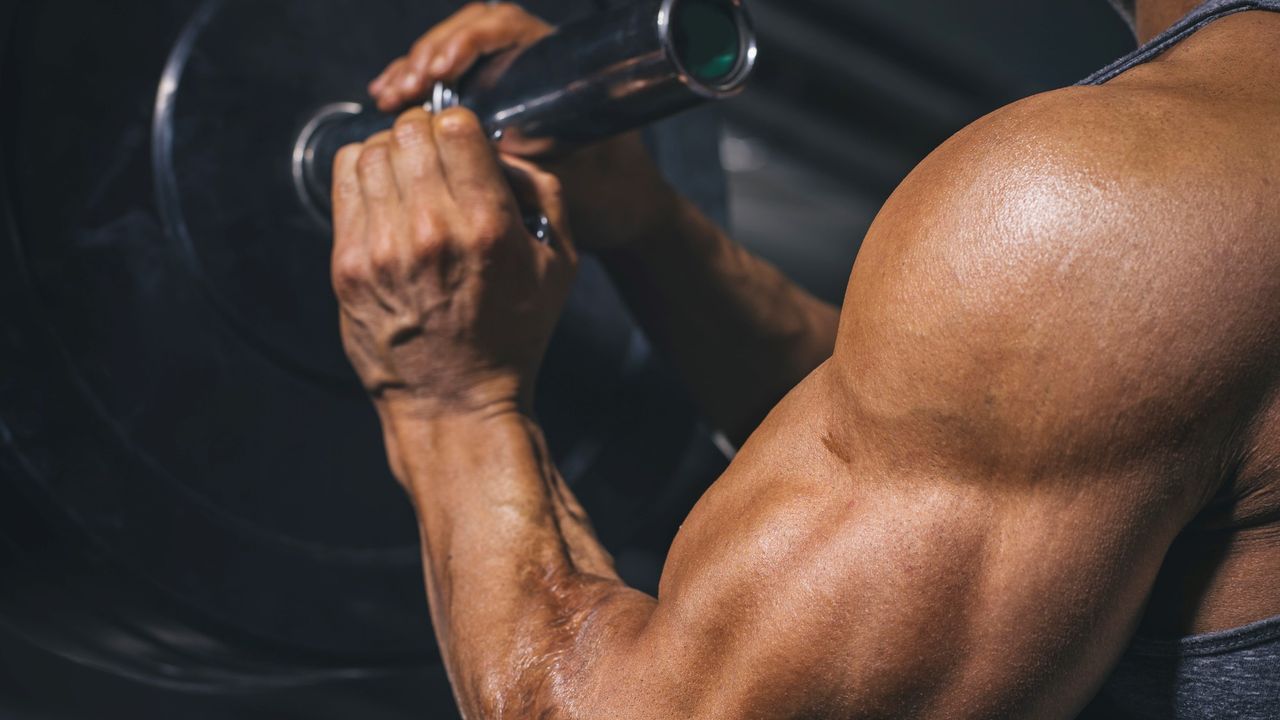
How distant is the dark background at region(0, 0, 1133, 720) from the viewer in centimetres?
164

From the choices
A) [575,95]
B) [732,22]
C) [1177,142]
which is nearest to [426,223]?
[575,95]

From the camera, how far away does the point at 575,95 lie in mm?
777

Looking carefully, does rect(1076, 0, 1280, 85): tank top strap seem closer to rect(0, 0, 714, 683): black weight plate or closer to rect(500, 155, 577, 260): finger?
rect(500, 155, 577, 260): finger

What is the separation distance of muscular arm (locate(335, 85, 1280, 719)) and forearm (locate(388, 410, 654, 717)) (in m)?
0.10

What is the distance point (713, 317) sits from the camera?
106cm

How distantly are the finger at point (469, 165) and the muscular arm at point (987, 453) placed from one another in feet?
0.97

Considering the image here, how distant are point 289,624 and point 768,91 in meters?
1.05

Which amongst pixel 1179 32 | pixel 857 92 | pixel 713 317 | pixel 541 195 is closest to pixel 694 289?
pixel 713 317

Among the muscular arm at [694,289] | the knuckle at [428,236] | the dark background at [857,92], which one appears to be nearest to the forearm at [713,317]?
the muscular arm at [694,289]

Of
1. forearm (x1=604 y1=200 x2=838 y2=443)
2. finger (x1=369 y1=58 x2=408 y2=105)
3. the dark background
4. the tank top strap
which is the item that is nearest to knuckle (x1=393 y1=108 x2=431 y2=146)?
finger (x1=369 y1=58 x2=408 y2=105)

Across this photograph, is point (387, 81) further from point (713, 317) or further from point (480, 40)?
point (713, 317)

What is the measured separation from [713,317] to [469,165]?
336 millimetres

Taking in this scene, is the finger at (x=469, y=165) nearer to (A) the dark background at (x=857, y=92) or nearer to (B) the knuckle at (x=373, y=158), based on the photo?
(B) the knuckle at (x=373, y=158)

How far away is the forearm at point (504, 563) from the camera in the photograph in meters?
0.65
